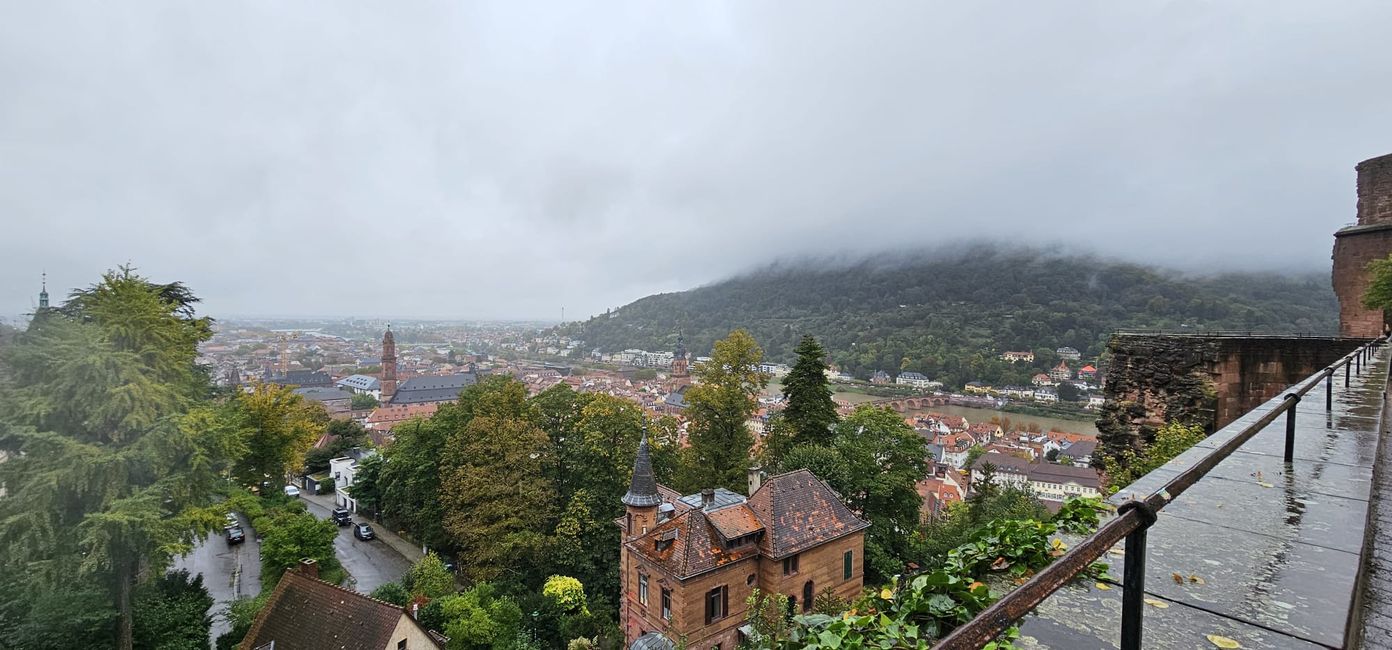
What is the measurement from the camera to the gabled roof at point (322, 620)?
1261 centimetres

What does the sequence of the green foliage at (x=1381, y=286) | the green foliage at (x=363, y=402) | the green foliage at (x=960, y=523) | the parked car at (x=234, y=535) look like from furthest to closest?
the green foliage at (x=363, y=402)
the parked car at (x=234, y=535)
the green foliage at (x=960, y=523)
the green foliage at (x=1381, y=286)

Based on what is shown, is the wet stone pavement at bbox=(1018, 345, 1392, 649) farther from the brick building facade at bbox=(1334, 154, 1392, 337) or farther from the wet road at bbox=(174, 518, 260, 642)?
the wet road at bbox=(174, 518, 260, 642)

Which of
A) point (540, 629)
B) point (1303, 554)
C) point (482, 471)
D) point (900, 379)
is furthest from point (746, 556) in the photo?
point (900, 379)

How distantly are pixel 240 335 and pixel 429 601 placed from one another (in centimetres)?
17949

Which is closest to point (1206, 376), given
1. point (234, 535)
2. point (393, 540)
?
point (393, 540)

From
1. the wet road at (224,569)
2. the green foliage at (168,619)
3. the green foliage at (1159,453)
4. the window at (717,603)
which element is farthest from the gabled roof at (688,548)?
the wet road at (224,569)

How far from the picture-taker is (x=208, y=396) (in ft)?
60.2

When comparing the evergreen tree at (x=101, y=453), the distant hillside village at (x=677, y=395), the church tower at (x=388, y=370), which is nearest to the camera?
the evergreen tree at (x=101, y=453)

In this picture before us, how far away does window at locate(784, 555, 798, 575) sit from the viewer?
15.5 meters

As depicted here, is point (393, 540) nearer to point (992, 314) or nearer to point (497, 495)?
point (497, 495)

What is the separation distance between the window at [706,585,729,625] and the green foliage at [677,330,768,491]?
7632mm

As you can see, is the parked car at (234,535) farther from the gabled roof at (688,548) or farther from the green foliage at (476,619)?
the gabled roof at (688,548)

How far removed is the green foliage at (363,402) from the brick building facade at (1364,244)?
3275 inches

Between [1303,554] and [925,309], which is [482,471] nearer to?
[1303,554]
